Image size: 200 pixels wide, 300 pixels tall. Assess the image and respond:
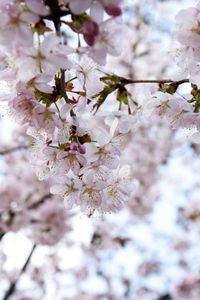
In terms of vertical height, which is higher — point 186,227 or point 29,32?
point 186,227

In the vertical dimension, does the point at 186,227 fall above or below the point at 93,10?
above

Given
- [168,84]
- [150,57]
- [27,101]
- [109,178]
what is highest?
[150,57]

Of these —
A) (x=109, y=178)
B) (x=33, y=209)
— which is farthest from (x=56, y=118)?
(x=33, y=209)

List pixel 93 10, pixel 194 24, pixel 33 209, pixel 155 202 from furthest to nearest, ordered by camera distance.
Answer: pixel 155 202 < pixel 33 209 < pixel 194 24 < pixel 93 10

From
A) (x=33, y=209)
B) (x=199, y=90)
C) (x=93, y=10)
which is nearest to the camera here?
(x=93, y=10)

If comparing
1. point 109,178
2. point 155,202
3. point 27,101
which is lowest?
point 109,178

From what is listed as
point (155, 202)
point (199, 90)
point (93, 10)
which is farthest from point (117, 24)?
point (155, 202)

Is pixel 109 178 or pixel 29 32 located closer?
pixel 29 32

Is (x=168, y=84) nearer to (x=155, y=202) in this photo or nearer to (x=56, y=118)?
(x=56, y=118)

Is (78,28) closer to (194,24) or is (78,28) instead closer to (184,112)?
(194,24)
